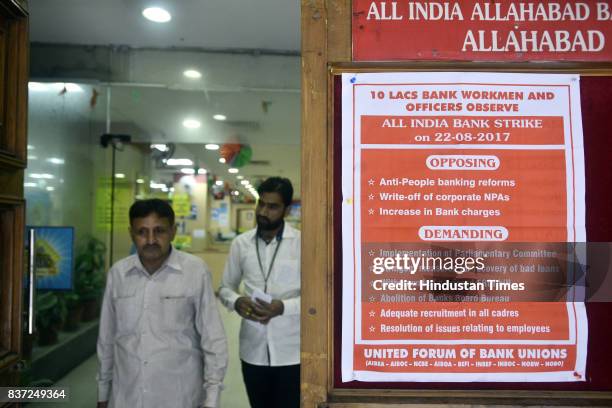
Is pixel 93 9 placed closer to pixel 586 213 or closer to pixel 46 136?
pixel 46 136

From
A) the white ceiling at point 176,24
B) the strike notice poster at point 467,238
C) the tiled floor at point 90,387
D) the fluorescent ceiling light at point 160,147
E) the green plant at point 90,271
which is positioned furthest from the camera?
Result: the fluorescent ceiling light at point 160,147

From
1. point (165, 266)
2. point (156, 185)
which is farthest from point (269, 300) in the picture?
point (156, 185)

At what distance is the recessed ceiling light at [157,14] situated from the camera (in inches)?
131

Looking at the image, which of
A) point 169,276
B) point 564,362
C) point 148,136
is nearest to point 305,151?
point 564,362

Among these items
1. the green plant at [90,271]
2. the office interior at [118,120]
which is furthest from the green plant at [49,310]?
the green plant at [90,271]

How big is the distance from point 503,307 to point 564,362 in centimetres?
20

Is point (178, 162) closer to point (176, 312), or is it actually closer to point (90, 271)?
point (90, 271)

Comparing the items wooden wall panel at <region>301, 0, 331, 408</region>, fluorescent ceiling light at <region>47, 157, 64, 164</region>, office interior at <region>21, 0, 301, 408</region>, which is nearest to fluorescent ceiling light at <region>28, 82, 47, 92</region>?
Answer: office interior at <region>21, 0, 301, 408</region>

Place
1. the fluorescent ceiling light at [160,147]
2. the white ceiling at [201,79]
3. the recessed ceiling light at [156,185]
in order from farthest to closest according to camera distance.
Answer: the recessed ceiling light at [156,185], the fluorescent ceiling light at [160,147], the white ceiling at [201,79]

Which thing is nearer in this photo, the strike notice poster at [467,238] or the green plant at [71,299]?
the strike notice poster at [467,238]

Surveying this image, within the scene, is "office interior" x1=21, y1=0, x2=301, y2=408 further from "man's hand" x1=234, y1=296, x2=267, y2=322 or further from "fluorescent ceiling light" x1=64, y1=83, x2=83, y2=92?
"man's hand" x1=234, y1=296, x2=267, y2=322

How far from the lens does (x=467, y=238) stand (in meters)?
1.09

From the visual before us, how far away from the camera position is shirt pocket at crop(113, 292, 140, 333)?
5.75 ft

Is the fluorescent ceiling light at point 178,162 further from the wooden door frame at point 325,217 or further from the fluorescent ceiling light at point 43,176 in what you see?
the wooden door frame at point 325,217
